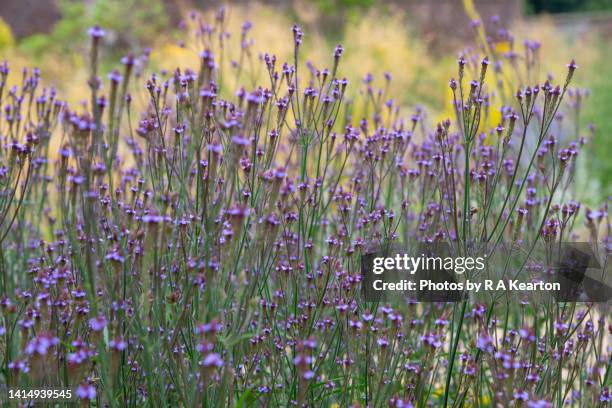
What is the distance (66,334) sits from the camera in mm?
2025

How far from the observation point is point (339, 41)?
13586 mm

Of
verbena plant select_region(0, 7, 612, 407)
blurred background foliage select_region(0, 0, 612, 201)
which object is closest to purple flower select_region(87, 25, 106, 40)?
verbena plant select_region(0, 7, 612, 407)

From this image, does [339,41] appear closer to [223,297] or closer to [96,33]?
[223,297]

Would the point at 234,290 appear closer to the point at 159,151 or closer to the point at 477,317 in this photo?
the point at 159,151

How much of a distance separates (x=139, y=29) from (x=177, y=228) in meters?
13.9

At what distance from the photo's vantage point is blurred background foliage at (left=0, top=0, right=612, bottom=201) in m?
9.15

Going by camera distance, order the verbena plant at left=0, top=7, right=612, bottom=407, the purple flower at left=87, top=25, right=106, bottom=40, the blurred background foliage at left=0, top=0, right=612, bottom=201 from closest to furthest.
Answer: the purple flower at left=87, top=25, right=106, bottom=40
the verbena plant at left=0, top=7, right=612, bottom=407
the blurred background foliage at left=0, top=0, right=612, bottom=201

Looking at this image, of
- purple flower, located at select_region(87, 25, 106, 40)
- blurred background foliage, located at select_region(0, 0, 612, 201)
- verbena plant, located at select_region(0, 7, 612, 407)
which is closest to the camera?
purple flower, located at select_region(87, 25, 106, 40)

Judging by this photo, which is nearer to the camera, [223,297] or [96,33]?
[96,33]

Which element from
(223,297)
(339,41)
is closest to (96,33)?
(223,297)

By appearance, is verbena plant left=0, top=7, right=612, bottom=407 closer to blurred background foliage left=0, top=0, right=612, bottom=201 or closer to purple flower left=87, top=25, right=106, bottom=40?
purple flower left=87, top=25, right=106, bottom=40

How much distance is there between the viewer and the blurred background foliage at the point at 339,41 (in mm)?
9152

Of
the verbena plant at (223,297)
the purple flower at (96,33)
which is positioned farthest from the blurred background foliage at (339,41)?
the purple flower at (96,33)

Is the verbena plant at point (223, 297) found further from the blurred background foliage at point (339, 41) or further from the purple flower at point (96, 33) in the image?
the blurred background foliage at point (339, 41)
